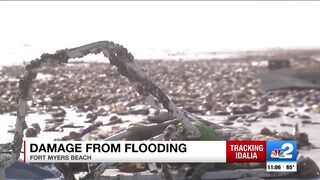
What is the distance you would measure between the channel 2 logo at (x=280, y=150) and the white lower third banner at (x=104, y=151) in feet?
4.01

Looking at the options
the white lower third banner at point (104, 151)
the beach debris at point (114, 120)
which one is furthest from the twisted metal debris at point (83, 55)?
the beach debris at point (114, 120)

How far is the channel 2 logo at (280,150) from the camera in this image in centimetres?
820

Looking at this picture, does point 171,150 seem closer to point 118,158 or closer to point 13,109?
point 118,158

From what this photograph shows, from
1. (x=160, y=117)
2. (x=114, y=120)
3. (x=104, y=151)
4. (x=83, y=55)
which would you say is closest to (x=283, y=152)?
(x=160, y=117)

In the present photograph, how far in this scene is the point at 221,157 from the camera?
27.3 feet

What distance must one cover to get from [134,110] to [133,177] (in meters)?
9.32

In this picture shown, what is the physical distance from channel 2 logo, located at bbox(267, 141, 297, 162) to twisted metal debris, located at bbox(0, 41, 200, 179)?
58.4 inches

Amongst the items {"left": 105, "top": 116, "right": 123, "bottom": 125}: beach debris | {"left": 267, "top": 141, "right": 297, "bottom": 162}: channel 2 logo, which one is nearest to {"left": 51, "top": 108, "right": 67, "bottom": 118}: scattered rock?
{"left": 105, "top": 116, "right": 123, "bottom": 125}: beach debris

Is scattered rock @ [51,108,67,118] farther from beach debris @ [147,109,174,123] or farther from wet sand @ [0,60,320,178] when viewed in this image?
beach debris @ [147,109,174,123]

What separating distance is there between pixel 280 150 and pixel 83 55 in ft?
10.7

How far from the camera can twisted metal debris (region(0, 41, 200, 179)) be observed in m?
6.77

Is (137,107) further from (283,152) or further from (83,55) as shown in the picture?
(83,55)

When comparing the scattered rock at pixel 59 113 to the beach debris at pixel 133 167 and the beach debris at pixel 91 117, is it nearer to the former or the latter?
the beach debris at pixel 91 117

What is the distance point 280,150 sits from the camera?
8.23 meters
